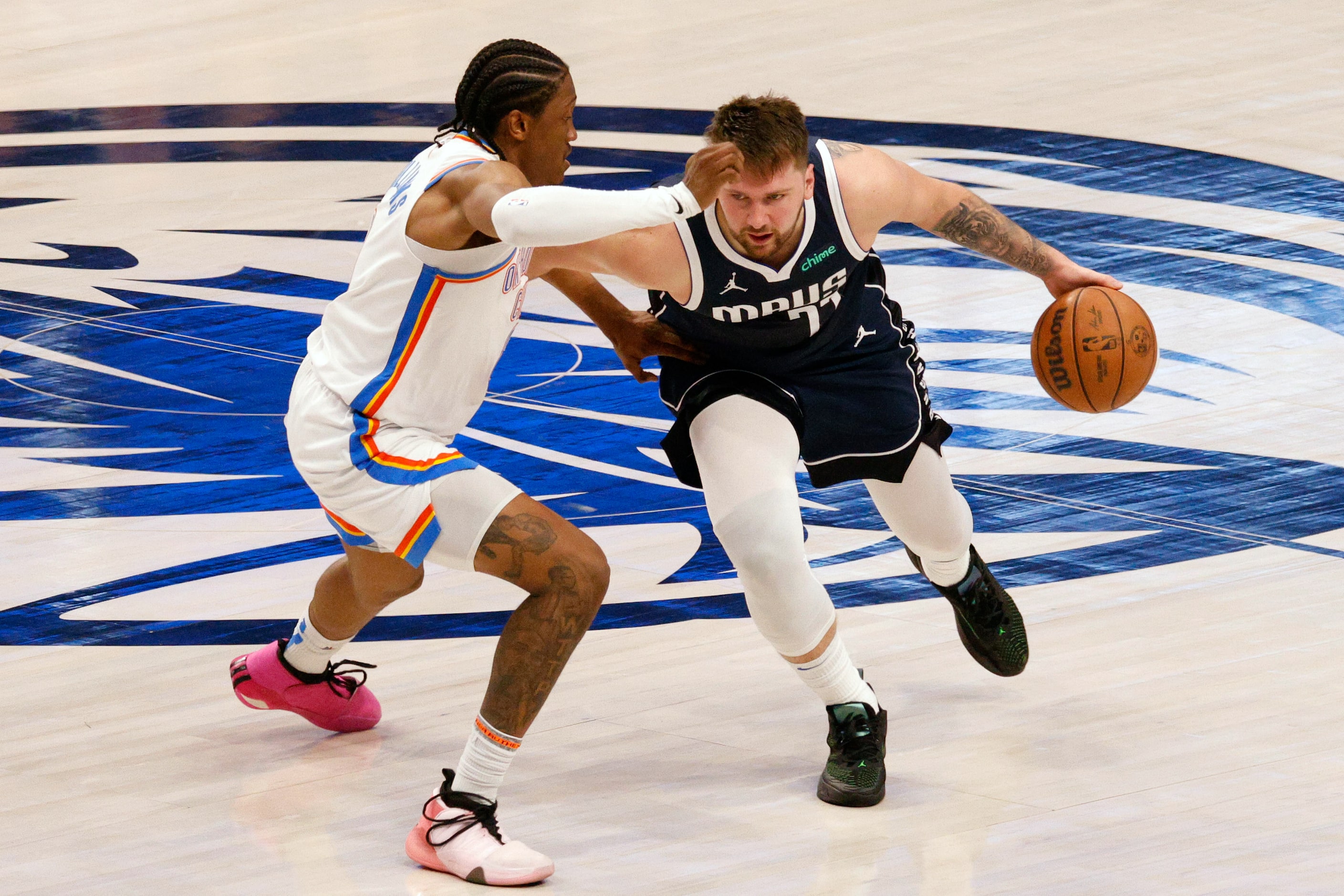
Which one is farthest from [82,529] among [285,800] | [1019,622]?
[1019,622]

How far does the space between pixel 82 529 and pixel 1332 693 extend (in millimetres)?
3924

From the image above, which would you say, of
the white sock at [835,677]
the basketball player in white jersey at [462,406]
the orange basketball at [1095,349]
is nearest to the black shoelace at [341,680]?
the basketball player in white jersey at [462,406]

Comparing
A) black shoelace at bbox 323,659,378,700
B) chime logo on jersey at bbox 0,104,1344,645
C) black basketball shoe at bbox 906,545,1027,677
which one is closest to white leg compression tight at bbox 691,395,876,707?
chime logo on jersey at bbox 0,104,1344,645

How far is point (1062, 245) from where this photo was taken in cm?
897

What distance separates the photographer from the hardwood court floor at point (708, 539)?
4.25 metres

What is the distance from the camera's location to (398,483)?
4281 mm

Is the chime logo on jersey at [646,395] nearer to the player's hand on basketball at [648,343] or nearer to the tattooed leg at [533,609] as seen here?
the player's hand on basketball at [648,343]

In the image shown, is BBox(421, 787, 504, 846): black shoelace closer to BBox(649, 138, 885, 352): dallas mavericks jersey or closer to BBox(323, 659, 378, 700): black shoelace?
BBox(323, 659, 378, 700): black shoelace

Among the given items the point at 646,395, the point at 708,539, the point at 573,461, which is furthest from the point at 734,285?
the point at 646,395

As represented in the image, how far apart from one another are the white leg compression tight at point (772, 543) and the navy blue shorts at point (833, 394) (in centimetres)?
13

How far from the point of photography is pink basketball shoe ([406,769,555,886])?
4.05m

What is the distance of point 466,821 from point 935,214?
1.95m

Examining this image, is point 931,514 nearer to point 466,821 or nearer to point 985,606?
point 985,606

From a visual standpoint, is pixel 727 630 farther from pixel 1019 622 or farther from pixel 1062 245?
pixel 1062 245
